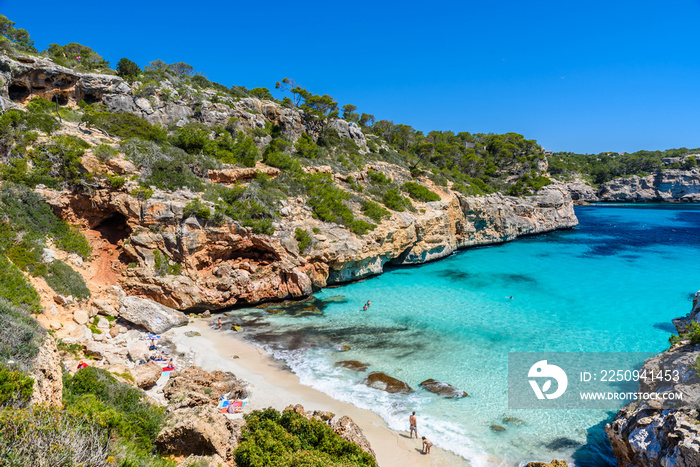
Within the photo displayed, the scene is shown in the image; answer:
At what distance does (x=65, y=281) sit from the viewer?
43.6ft

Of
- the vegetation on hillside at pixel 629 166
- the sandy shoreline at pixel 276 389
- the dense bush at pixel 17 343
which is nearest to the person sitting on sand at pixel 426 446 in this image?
the sandy shoreline at pixel 276 389

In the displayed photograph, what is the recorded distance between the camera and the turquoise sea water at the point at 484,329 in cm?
943

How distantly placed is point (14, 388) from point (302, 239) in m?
15.2

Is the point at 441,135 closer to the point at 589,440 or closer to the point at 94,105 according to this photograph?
the point at 94,105

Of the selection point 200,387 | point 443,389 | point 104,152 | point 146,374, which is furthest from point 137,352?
point 104,152

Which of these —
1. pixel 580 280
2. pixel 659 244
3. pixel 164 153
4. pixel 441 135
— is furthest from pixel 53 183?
pixel 441 135

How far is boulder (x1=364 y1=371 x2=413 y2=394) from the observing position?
36.6 ft

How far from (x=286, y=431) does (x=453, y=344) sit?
29.7ft

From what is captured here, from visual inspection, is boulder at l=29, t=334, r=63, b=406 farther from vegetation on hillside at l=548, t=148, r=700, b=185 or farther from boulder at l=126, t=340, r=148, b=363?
vegetation on hillside at l=548, t=148, r=700, b=185

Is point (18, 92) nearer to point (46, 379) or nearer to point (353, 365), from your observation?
point (46, 379)

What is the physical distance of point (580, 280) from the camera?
902 inches

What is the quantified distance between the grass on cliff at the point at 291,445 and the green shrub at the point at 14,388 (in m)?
3.70

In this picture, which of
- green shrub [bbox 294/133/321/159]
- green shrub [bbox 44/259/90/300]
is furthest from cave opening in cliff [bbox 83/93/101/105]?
green shrub [bbox 44/259/90/300]

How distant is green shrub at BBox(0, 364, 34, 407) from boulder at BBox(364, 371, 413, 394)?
8882 millimetres
